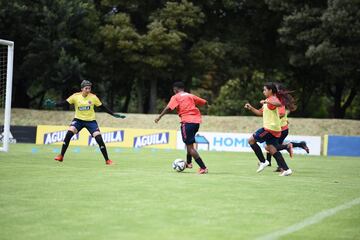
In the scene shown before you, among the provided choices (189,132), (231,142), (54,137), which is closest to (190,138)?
(189,132)

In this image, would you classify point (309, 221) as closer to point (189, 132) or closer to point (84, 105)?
point (189, 132)

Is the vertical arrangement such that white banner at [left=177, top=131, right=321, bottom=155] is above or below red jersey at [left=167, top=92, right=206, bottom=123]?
below

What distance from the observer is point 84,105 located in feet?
56.2

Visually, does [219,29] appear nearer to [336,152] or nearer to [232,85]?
[232,85]

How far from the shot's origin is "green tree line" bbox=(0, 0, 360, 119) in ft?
121

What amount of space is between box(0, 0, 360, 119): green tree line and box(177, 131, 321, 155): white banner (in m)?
7.08

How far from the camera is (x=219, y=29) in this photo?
44.6 metres

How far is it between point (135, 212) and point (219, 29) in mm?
37471

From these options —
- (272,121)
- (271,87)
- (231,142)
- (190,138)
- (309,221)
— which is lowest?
(231,142)

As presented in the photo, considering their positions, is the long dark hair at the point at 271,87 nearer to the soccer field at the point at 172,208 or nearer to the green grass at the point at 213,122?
the soccer field at the point at 172,208

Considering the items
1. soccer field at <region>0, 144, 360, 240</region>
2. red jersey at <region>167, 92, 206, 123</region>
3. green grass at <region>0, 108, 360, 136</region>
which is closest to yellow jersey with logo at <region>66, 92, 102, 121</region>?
red jersey at <region>167, 92, 206, 123</region>

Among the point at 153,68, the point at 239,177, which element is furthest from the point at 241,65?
the point at 239,177

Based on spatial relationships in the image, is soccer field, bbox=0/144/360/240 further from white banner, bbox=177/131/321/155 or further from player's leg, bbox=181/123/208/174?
white banner, bbox=177/131/321/155

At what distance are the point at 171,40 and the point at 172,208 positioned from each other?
1247 inches
